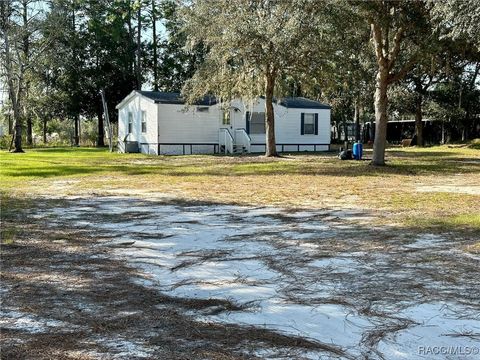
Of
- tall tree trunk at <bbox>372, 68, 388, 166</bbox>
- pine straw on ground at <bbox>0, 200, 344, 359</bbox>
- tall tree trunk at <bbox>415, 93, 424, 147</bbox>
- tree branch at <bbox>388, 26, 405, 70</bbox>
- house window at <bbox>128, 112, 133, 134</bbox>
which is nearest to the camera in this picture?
pine straw on ground at <bbox>0, 200, 344, 359</bbox>

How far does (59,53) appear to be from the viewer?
31328 millimetres

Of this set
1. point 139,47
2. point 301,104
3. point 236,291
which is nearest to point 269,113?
point 301,104

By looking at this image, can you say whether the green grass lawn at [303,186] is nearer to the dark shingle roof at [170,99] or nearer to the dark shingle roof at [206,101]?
the dark shingle roof at [206,101]

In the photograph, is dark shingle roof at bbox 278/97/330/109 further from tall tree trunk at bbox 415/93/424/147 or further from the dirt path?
the dirt path

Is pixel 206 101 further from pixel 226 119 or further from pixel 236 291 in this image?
pixel 236 291

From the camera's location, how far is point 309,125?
2894 centimetres

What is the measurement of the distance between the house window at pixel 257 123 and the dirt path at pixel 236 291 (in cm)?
2109

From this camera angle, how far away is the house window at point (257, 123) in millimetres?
27000

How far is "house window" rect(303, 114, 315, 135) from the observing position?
28.8m

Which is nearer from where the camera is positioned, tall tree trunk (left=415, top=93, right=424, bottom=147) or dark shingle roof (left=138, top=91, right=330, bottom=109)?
dark shingle roof (left=138, top=91, right=330, bottom=109)

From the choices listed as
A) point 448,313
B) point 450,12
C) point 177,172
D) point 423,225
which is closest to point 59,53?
point 177,172

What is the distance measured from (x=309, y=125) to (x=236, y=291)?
26.0 meters

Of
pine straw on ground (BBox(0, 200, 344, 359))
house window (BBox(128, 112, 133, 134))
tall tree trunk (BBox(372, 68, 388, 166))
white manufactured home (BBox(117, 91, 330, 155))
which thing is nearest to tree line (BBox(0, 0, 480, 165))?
tall tree trunk (BBox(372, 68, 388, 166))

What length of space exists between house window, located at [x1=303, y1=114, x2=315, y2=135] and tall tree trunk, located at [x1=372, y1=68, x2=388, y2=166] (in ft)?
42.3
